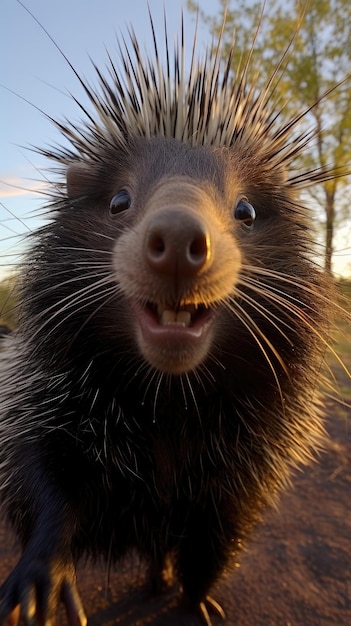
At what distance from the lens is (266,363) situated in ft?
6.86

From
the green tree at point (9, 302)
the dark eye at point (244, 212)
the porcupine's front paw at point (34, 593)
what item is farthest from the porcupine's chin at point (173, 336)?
the green tree at point (9, 302)

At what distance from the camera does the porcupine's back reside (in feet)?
6.45

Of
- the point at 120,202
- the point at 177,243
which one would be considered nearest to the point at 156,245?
the point at 177,243

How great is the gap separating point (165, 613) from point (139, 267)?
2.24m

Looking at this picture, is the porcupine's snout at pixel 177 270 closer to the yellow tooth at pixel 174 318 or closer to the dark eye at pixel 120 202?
the yellow tooth at pixel 174 318

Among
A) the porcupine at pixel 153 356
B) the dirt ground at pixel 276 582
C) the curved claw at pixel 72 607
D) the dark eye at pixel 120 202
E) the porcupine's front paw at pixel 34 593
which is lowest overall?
the dirt ground at pixel 276 582

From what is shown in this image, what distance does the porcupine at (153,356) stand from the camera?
6.07 ft

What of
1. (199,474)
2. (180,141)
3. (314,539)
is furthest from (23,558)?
(314,539)

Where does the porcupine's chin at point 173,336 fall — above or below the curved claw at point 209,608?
above

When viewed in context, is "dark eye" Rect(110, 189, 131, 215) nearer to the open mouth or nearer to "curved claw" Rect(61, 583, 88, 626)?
the open mouth

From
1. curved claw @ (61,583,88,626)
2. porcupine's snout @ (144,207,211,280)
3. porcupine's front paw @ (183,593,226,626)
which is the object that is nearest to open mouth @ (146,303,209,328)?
porcupine's snout @ (144,207,211,280)

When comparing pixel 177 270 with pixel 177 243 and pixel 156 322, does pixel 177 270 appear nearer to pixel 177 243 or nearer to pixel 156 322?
pixel 177 243

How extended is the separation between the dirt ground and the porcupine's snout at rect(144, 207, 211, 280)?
7.11 ft

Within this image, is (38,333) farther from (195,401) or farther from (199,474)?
(199,474)
